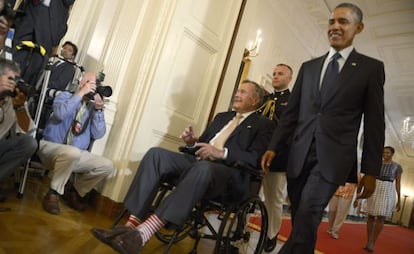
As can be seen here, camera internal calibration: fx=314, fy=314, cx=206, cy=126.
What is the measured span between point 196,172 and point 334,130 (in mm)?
667

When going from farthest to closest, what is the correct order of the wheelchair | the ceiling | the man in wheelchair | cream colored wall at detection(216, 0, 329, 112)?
the ceiling
cream colored wall at detection(216, 0, 329, 112)
the wheelchair
the man in wheelchair

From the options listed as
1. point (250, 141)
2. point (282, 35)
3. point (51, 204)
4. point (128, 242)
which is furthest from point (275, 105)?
point (282, 35)

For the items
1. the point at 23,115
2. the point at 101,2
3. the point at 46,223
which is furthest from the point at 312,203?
the point at 101,2

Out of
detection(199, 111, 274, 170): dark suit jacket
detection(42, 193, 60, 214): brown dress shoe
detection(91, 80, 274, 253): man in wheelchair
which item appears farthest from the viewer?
detection(42, 193, 60, 214): brown dress shoe

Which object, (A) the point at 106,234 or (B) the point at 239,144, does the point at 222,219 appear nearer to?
(B) the point at 239,144

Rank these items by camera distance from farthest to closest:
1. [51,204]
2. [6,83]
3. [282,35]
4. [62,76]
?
1. [282,35]
2. [62,76]
3. [51,204]
4. [6,83]

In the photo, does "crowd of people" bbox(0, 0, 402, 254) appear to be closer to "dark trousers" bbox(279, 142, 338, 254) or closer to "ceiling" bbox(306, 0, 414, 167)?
"dark trousers" bbox(279, 142, 338, 254)

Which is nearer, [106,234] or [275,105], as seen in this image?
[106,234]

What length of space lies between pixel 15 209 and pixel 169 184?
87cm

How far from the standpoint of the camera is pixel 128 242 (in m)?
1.34

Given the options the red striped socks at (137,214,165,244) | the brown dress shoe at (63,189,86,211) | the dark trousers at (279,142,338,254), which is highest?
the dark trousers at (279,142,338,254)

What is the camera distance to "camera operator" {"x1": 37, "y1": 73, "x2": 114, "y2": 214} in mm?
2045

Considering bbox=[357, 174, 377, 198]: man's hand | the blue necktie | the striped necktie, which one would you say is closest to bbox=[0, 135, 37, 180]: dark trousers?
the striped necktie

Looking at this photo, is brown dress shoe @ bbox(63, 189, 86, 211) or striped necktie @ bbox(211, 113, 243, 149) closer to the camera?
striped necktie @ bbox(211, 113, 243, 149)
